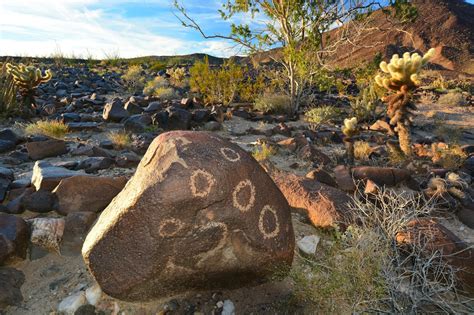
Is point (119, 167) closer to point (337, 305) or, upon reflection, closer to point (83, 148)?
point (83, 148)

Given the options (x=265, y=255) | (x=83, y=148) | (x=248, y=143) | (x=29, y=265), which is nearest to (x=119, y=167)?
(x=83, y=148)

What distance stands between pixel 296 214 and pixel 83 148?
12.1ft

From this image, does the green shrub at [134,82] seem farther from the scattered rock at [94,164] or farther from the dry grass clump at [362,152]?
the dry grass clump at [362,152]

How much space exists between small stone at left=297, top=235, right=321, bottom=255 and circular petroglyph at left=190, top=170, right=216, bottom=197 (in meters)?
1.13

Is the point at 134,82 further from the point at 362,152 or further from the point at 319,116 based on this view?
the point at 362,152

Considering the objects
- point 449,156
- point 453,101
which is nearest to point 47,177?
point 449,156

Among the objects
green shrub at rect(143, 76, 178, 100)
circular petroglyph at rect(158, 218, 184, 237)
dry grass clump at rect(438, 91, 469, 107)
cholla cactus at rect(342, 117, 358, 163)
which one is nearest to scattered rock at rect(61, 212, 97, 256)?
circular petroglyph at rect(158, 218, 184, 237)

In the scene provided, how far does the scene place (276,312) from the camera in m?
2.64

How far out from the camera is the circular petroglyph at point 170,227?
2484mm

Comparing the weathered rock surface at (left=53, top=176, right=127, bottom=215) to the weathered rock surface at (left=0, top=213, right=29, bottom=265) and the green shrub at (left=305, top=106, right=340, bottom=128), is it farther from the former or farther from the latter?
the green shrub at (left=305, top=106, right=340, bottom=128)

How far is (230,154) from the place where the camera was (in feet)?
9.08

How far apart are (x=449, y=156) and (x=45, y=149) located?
20.7 ft

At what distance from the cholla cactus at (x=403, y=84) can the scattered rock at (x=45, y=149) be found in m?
5.32

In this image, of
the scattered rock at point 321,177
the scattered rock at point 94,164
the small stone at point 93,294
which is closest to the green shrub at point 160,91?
the scattered rock at point 94,164
